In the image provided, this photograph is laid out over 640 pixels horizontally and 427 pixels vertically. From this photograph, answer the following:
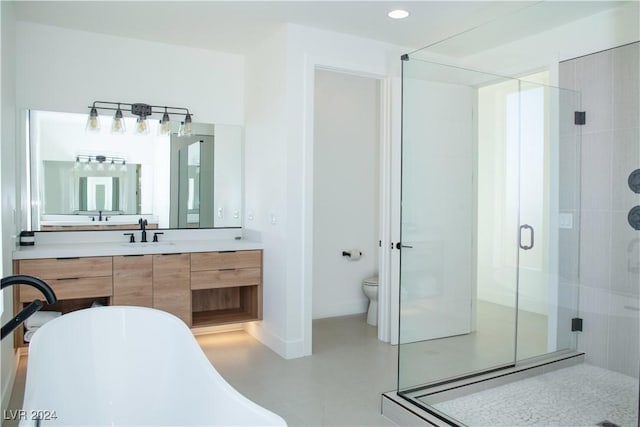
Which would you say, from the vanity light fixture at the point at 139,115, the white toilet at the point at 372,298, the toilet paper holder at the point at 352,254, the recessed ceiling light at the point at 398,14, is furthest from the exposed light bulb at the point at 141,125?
the white toilet at the point at 372,298

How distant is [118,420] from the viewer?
1.95 meters

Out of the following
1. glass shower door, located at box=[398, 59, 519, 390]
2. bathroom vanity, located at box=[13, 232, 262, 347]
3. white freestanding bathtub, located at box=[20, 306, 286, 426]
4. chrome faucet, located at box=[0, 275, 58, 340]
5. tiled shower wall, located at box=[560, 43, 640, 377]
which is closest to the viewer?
chrome faucet, located at box=[0, 275, 58, 340]

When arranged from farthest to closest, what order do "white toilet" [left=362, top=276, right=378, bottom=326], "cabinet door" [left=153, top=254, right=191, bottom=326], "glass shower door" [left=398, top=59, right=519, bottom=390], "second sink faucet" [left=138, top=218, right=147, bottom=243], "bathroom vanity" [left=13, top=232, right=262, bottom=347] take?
1. "white toilet" [left=362, top=276, right=378, bottom=326]
2. "second sink faucet" [left=138, top=218, right=147, bottom=243]
3. "cabinet door" [left=153, top=254, right=191, bottom=326]
4. "bathroom vanity" [left=13, top=232, right=262, bottom=347]
5. "glass shower door" [left=398, top=59, right=519, bottom=390]

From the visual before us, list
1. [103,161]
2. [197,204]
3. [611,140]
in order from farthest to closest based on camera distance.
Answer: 1. [197,204]
2. [103,161]
3. [611,140]

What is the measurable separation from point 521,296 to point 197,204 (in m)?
2.81

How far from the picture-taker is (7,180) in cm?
288

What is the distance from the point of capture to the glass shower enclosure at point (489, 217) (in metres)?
3.08

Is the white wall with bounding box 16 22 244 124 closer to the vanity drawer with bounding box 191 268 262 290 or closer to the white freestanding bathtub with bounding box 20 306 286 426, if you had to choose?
the vanity drawer with bounding box 191 268 262 290

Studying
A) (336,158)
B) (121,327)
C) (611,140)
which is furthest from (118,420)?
(336,158)

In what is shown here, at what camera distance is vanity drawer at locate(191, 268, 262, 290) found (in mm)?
3756

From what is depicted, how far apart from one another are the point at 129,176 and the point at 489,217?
2.94 metres

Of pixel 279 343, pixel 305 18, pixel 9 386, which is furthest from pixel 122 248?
pixel 305 18

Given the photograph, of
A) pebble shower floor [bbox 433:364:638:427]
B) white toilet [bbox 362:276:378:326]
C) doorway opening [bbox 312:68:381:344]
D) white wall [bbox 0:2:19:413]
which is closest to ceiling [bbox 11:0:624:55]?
white wall [bbox 0:2:19:413]

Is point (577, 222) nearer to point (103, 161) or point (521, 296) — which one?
point (521, 296)
